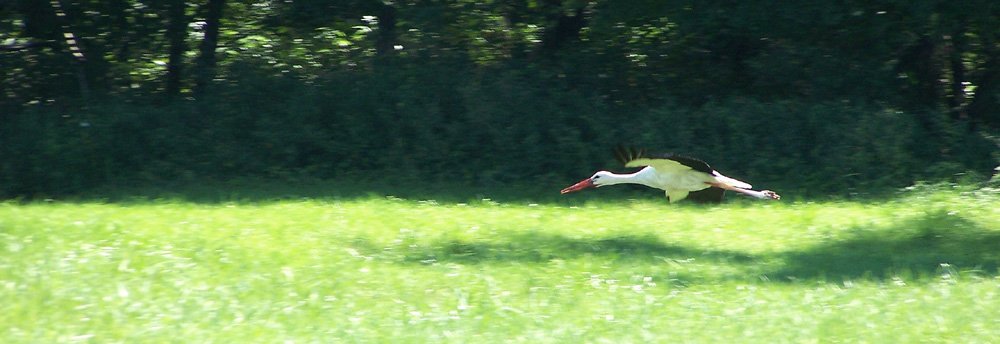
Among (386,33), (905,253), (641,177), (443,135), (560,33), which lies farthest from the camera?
(560,33)

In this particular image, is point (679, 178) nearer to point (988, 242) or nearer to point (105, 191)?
point (988, 242)

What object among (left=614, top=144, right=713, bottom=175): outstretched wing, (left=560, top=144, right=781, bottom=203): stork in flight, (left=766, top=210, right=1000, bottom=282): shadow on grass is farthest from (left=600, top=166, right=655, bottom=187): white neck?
(left=766, top=210, right=1000, bottom=282): shadow on grass

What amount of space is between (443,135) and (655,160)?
7645mm

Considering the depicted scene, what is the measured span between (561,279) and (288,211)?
418 centimetres

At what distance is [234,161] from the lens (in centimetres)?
1510

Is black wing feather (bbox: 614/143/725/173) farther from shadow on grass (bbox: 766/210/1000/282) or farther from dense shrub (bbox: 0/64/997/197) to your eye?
dense shrub (bbox: 0/64/997/197)

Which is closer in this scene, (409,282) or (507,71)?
(409,282)

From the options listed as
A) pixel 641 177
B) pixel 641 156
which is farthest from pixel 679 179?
pixel 641 156

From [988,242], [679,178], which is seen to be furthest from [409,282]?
[988,242]

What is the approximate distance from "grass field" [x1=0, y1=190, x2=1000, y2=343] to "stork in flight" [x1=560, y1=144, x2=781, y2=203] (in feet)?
2.12

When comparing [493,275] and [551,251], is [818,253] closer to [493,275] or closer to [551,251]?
[551,251]

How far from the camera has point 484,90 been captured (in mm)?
15266

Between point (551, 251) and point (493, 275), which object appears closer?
point (493, 275)

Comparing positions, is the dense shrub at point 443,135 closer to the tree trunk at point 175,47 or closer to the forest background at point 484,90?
the forest background at point 484,90
